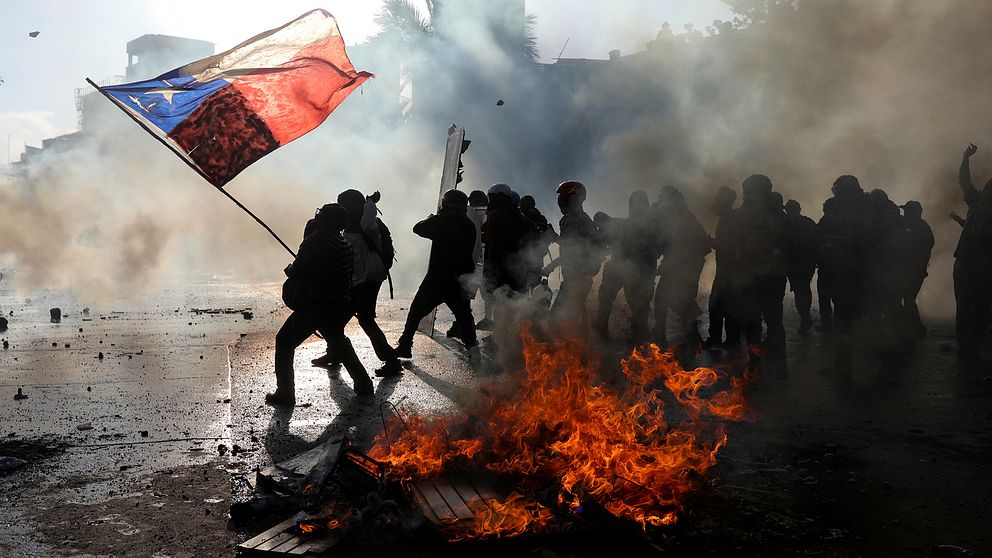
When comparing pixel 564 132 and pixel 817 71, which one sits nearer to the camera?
pixel 817 71

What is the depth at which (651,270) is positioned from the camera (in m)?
8.78

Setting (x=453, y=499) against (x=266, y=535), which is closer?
(x=266, y=535)

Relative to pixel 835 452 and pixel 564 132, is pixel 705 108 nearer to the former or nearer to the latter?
pixel 564 132

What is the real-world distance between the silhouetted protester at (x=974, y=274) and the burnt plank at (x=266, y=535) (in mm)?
6886

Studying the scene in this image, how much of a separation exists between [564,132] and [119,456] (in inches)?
1054

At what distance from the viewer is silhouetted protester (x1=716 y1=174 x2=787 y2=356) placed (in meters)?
7.16

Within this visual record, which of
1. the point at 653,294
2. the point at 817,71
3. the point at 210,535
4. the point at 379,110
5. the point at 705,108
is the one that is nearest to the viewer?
the point at 210,535

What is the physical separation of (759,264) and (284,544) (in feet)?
17.4

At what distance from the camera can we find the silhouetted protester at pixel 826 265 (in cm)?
874

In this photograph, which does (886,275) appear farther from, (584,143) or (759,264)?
(584,143)

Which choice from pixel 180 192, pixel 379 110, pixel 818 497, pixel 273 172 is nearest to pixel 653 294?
pixel 818 497

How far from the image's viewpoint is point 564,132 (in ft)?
99.1

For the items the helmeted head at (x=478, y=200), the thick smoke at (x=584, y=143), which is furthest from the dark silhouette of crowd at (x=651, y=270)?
the thick smoke at (x=584, y=143)

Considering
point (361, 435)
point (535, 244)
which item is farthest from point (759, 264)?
point (361, 435)
